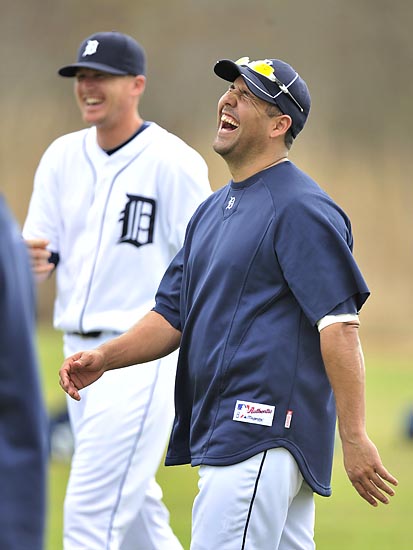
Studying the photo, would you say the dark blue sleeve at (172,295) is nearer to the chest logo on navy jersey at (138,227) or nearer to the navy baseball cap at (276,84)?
the navy baseball cap at (276,84)

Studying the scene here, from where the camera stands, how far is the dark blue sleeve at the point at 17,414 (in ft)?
6.96

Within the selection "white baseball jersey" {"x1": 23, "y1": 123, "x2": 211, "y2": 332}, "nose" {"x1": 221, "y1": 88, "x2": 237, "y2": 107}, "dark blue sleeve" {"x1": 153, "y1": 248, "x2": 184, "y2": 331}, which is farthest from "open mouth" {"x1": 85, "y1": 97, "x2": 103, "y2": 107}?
"nose" {"x1": 221, "y1": 88, "x2": 237, "y2": 107}

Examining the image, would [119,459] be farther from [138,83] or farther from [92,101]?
[138,83]

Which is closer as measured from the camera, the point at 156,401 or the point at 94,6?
the point at 156,401

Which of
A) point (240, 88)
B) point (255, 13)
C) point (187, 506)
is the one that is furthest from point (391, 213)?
point (240, 88)

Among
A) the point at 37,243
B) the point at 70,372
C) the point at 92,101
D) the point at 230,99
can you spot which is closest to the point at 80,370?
the point at 70,372

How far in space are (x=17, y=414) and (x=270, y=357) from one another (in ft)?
5.12

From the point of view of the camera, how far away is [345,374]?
11.6 ft

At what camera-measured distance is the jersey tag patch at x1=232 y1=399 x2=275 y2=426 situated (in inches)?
142

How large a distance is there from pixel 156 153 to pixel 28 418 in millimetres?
3250

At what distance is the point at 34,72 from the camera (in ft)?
70.5

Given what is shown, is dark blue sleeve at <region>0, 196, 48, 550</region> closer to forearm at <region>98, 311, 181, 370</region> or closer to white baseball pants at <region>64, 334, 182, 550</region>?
forearm at <region>98, 311, 181, 370</region>

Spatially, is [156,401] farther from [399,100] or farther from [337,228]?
[399,100]

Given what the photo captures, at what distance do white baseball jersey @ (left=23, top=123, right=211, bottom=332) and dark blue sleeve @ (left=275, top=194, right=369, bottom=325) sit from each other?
1562mm
